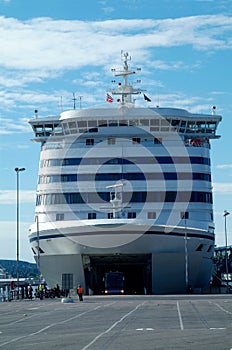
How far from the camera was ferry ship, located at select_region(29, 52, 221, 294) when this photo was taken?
49.7 m

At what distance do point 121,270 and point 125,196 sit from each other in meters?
13.0

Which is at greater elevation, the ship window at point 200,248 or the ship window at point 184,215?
the ship window at point 184,215

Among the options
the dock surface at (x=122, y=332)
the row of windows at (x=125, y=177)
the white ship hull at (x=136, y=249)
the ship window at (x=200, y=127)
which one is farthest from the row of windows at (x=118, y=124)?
the dock surface at (x=122, y=332)

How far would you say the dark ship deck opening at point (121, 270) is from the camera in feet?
171

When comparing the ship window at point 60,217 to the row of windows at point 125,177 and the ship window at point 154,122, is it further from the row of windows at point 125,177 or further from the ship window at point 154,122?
the ship window at point 154,122

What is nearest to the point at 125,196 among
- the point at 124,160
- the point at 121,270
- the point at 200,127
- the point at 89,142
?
the point at 124,160


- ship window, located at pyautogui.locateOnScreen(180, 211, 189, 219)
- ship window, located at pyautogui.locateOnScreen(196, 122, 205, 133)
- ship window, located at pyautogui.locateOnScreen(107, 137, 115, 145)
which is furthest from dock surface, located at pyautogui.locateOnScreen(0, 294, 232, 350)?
ship window, located at pyautogui.locateOnScreen(196, 122, 205, 133)

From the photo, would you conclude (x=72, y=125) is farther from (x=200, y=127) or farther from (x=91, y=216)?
(x=200, y=127)

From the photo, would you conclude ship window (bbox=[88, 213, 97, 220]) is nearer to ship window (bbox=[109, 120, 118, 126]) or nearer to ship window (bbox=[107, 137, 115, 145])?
ship window (bbox=[107, 137, 115, 145])

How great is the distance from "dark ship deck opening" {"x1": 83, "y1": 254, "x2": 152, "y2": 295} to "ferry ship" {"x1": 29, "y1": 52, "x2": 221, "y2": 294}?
17 cm

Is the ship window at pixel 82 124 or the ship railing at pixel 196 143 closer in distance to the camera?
the ship window at pixel 82 124

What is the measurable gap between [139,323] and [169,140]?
33.3 m

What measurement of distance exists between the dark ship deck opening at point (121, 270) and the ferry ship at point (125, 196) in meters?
0.17

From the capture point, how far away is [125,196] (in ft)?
173
